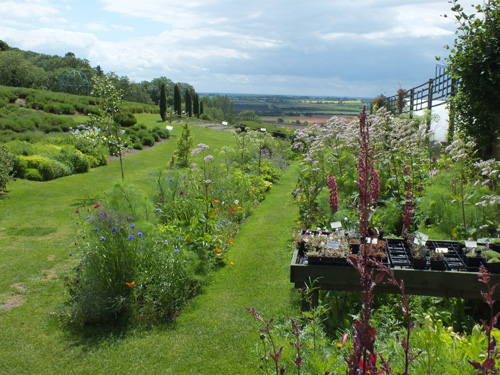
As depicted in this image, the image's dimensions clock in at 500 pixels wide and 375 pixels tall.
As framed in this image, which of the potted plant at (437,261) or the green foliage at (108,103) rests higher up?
the green foliage at (108,103)

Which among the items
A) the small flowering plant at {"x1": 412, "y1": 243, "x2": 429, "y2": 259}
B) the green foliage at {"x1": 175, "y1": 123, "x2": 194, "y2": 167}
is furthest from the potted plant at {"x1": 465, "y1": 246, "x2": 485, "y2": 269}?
the green foliage at {"x1": 175, "y1": 123, "x2": 194, "y2": 167}

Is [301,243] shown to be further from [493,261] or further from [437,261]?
[493,261]

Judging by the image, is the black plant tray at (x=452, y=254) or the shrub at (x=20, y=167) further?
the shrub at (x=20, y=167)

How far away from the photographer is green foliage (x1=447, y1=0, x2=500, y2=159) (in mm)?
6648

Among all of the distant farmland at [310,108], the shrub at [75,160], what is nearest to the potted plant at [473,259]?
the shrub at [75,160]

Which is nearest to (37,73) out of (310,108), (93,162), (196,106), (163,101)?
(196,106)

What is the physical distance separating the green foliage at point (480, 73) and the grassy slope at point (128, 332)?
142 inches

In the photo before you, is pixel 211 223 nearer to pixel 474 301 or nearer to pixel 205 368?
pixel 205 368

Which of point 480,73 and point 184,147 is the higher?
point 480,73

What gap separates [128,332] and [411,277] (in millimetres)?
2784

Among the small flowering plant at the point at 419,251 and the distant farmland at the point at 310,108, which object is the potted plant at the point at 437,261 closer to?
the small flowering plant at the point at 419,251

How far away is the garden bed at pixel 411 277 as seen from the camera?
152 inches

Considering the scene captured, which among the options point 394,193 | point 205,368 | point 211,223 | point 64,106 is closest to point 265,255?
point 211,223

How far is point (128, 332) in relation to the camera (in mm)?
4383
